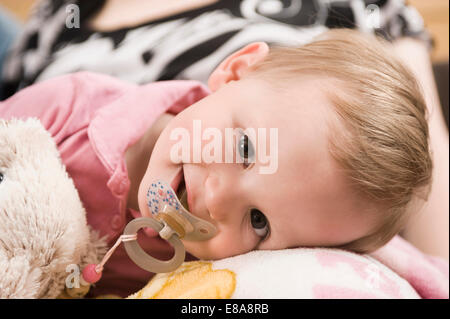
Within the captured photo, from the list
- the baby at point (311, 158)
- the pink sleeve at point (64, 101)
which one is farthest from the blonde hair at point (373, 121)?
the pink sleeve at point (64, 101)

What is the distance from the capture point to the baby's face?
0.44 metres

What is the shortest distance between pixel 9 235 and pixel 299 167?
30cm

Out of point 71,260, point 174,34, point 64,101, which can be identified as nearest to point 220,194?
point 71,260

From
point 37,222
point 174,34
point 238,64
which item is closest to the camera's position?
point 37,222

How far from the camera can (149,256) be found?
0.47m

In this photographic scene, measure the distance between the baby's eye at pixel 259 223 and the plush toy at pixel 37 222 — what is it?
0.59 feet

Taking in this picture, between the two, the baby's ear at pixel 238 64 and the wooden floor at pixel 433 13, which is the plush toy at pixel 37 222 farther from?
the wooden floor at pixel 433 13

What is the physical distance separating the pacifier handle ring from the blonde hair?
0.67 ft

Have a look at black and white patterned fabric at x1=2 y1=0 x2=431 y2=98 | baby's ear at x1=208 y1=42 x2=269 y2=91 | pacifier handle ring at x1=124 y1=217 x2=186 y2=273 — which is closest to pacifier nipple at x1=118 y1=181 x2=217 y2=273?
pacifier handle ring at x1=124 y1=217 x2=186 y2=273

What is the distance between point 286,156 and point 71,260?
259 mm

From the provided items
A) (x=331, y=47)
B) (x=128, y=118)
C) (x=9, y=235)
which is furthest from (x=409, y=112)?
(x=9, y=235)

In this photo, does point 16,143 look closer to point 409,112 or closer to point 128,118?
point 128,118

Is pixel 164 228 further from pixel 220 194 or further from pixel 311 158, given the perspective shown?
pixel 311 158

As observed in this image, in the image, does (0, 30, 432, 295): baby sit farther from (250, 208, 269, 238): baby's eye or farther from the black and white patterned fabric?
the black and white patterned fabric
